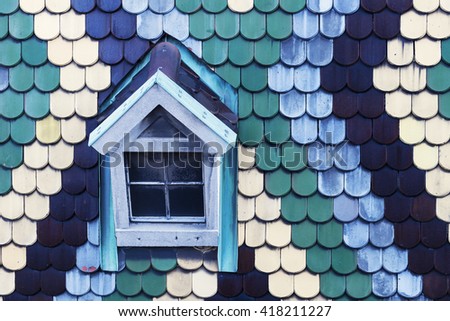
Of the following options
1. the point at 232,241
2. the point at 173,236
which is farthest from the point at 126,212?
the point at 232,241

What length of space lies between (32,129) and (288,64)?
159cm

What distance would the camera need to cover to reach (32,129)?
4164 millimetres

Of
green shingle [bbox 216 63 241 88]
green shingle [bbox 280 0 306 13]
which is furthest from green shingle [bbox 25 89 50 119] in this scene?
green shingle [bbox 280 0 306 13]

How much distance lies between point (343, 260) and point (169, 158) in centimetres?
120

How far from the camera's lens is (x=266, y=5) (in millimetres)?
4086

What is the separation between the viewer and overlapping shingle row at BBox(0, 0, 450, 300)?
406 cm

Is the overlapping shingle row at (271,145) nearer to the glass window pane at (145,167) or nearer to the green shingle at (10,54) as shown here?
the green shingle at (10,54)

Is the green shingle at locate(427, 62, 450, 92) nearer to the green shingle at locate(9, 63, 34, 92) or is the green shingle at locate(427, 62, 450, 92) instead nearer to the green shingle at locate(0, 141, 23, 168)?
the green shingle at locate(9, 63, 34, 92)

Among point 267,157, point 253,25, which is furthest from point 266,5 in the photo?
point 267,157

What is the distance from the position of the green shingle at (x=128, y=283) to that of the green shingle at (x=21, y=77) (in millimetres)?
1263

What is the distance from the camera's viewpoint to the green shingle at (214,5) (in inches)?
161

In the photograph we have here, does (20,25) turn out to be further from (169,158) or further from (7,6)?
(169,158)

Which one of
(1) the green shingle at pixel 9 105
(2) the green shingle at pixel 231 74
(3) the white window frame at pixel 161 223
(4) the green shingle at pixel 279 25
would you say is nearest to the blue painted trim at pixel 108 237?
(3) the white window frame at pixel 161 223
